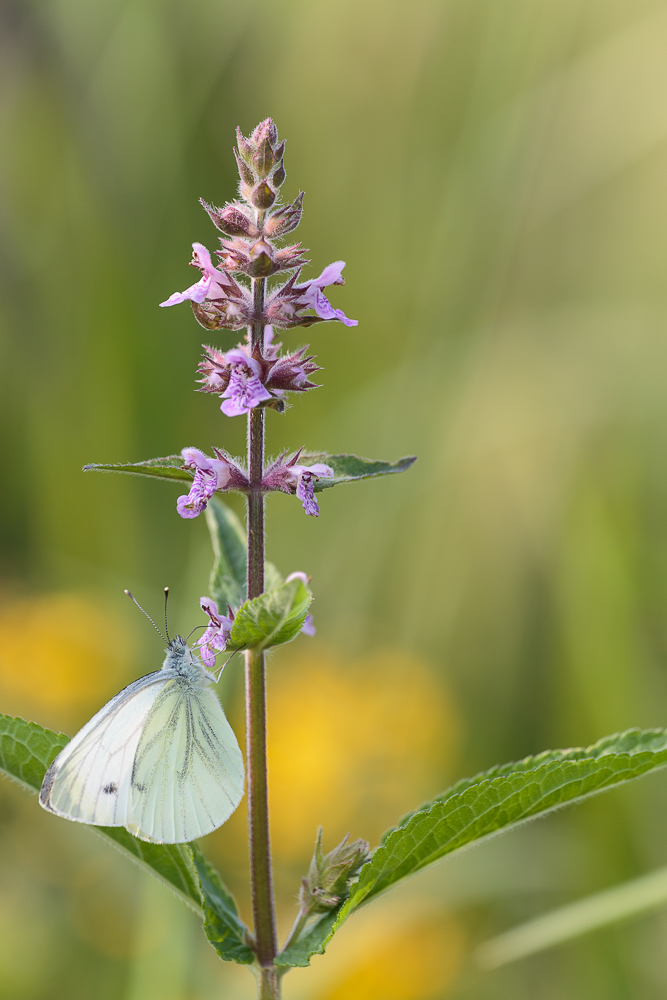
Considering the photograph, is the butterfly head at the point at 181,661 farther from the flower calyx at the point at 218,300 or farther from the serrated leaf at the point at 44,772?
the flower calyx at the point at 218,300

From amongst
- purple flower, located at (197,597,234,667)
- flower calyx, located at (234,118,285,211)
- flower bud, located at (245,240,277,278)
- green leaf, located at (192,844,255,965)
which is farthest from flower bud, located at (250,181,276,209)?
green leaf, located at (192,844,255,965)

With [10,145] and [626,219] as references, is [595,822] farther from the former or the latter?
[10,145]

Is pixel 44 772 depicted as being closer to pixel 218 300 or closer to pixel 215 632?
pixel 215 632

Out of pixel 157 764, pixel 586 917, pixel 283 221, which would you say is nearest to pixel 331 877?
pixel 157 764

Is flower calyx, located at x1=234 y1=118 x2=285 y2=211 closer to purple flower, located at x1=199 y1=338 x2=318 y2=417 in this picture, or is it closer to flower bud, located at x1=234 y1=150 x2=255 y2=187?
flower bud, located at x1=234 y1=150 x2=255 y2=187

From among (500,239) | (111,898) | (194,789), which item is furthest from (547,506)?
(194,789)
